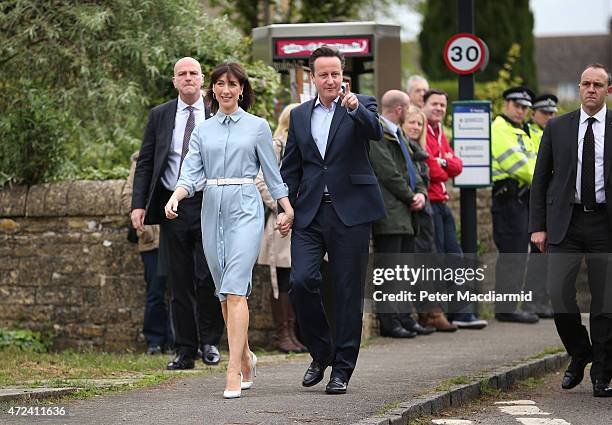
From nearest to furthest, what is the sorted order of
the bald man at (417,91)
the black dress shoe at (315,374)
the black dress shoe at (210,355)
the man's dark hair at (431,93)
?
the black dress shoe at (315,374), the black dress shoe at (210,355), the man's dark hair at (431,93), the bald man at (417,91)

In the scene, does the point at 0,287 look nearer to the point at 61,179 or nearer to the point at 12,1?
the point at 61,179

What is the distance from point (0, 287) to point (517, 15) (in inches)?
948

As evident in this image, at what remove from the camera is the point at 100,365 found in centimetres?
1102

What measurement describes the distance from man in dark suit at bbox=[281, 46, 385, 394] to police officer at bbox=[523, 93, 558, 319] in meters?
5.65

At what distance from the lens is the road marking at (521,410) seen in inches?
356

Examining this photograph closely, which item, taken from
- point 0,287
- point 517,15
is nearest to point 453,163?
point 0,287

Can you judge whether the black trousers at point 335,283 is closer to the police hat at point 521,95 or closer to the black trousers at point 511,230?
the black trousers at point 511,230

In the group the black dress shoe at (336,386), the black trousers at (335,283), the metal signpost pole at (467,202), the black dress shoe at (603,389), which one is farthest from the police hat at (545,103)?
the black dress shoe at (336,386)

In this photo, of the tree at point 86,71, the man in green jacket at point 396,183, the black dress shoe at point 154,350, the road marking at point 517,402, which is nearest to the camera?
the road marking at point 517,402

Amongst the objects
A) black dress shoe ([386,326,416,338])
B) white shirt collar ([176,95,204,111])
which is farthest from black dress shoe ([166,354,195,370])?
black dress shoe ([386,326,416,338])

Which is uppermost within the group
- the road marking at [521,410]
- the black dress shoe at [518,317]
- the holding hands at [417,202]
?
the holding hands at [417,202]

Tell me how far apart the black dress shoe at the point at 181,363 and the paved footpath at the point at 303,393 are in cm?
48

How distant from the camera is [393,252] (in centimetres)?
1311

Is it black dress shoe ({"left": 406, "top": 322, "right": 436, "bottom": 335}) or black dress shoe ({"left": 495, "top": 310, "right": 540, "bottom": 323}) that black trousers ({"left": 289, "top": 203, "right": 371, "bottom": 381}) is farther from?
black dress shoe ({"left": 495, "top": 310, "right": 540, "bottom": 323})
